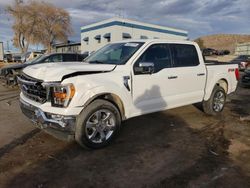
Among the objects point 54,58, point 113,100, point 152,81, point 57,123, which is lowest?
point 57,123

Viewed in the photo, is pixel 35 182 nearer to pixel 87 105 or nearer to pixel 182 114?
pixel 87 105

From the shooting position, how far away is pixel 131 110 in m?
5.11

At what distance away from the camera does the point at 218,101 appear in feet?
A: 24.2

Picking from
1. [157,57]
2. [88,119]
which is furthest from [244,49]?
[88,119]

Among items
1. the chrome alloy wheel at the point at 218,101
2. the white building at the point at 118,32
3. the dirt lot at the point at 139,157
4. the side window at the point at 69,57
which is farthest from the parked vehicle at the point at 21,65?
the white building at the point at 118,32

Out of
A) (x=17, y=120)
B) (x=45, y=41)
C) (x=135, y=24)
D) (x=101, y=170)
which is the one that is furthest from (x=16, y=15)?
(x=101, y=170)

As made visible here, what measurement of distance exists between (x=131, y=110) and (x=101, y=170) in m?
1.48

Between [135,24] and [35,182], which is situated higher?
[135,24]

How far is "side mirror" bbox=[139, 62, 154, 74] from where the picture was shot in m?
4.96

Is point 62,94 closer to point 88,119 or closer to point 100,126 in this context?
point 88,119

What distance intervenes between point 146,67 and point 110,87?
0.87 metres

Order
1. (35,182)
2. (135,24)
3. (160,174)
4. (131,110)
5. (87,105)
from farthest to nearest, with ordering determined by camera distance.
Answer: (135,24)
(131,110)
(87,105)
(160,174)
(35,182)

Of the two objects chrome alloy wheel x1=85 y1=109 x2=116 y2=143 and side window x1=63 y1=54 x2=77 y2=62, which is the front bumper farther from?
side window x1=63 y1=54 x2=77 y2=62

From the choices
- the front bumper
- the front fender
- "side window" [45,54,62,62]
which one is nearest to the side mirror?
the front fender
